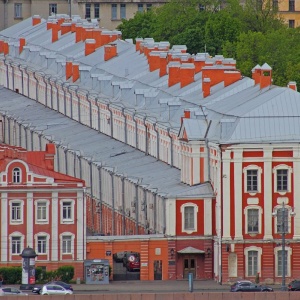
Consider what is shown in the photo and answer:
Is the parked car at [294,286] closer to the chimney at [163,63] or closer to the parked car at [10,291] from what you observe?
the parked car at [10,291]

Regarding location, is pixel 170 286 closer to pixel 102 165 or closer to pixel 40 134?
pixel 102 165

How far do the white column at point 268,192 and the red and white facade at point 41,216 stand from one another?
759 centimetres

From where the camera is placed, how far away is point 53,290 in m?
108

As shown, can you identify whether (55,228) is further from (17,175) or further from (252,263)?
(252,263)

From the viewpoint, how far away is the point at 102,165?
134m

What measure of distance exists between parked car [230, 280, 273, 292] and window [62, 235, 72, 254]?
8.18 metres

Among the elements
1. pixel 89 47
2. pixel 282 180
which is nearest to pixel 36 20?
pixel 89 47

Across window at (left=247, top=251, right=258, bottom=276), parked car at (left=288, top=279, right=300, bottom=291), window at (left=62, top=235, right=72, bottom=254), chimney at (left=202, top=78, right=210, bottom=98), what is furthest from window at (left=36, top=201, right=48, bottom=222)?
chimney at (left=202, top=78, right=210, bottom=98)

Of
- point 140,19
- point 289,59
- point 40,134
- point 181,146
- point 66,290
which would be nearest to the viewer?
point 66,290

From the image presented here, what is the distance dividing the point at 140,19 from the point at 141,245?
3133 inches

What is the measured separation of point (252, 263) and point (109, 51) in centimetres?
4744

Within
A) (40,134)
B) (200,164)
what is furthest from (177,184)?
(40,134)

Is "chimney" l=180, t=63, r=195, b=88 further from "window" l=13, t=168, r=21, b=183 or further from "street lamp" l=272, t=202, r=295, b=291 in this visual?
"window" l=13, t=168, r=21, b=183

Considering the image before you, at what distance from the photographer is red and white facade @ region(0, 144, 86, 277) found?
117 meters
